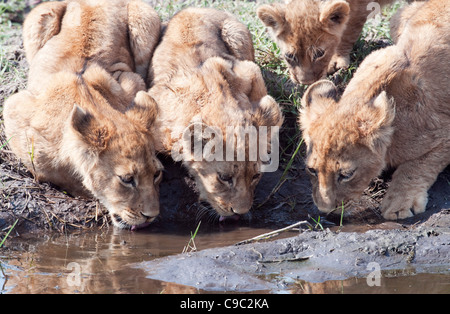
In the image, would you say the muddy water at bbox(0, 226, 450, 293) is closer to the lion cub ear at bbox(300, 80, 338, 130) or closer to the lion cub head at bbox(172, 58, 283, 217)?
the lion cub head at bbox(172, 58, 283, 217)

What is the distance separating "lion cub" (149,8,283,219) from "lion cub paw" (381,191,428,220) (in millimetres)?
1539

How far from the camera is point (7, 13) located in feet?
44.1

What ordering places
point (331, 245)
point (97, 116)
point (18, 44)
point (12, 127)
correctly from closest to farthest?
point (331, 245) < point (97, 116) < point (12, 127) < point (18, 44)

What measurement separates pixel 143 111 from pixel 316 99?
2.00m

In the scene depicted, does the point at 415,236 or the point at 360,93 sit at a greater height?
the point at 360,93

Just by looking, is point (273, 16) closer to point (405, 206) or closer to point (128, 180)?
point (405, 206)

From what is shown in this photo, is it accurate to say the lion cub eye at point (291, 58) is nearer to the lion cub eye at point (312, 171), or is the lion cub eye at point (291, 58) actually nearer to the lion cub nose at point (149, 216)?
the lion cub eye at point (312, 171)

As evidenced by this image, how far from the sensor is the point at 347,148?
7.67 metres

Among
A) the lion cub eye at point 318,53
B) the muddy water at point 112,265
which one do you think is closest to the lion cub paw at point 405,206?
the muddy water at point 112,265

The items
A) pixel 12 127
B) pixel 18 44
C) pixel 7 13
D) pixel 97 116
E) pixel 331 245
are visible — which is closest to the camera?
pixel 331 245

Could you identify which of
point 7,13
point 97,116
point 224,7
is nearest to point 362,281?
point 97,116

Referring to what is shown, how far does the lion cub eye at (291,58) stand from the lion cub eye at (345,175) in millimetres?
2497
